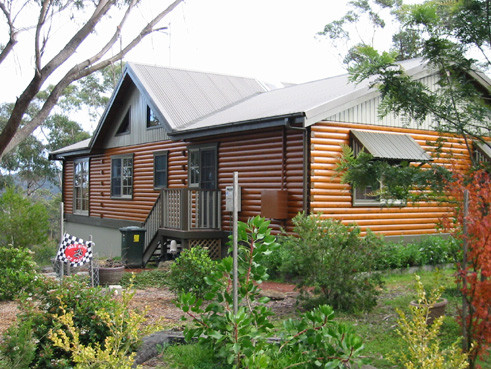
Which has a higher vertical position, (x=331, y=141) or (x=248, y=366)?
(x=331, y=141)

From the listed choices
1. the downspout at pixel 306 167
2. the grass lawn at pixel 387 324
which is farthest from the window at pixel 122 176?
the grass lawn at pixel 387 324

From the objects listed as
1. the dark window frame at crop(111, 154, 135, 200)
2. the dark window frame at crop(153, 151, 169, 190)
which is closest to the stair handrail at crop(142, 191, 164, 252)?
the dark window frame at crop(153, 151, 169, 190)

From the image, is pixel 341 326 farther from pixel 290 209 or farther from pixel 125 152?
pixel 125 152

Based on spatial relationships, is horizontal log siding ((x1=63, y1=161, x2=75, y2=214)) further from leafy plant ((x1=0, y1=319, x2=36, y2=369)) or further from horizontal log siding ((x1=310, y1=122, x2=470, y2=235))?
leafy plant ((x1=0, y1=319, x2=36, y2=369))

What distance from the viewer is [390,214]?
12891 millimetres

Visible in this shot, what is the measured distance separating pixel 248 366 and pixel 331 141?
824 centimetres

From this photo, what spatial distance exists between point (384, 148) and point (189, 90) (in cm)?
782

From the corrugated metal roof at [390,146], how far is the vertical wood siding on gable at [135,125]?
6.89 metres

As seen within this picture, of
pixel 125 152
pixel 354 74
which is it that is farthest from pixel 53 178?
pixel 354 74

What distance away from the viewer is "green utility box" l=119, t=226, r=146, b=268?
538 inches

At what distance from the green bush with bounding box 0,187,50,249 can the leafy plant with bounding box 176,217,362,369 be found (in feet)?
44.9

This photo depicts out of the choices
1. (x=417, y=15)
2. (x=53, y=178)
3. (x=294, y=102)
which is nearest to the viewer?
(x=417, y=15)

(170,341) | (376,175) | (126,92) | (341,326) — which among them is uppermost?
(126,92)

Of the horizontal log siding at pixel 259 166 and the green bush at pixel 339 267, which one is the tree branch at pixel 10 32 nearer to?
A: the horizontal log siding at pixel 259 166
